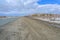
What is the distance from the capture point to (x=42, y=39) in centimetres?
354

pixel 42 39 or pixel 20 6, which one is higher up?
pixel 20 6

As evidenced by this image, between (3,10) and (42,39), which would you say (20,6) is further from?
(42,39)

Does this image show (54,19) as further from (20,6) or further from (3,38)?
(3,38)

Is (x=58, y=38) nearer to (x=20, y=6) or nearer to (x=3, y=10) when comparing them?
(x=20, y=6)

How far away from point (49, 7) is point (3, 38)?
1.14 metres

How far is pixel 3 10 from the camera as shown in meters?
3.60

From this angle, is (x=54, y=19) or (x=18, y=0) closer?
(x=18, y=0)

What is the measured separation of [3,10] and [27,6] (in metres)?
0.51

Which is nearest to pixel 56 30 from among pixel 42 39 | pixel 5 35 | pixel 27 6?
pixel 42 39

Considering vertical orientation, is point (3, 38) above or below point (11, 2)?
below

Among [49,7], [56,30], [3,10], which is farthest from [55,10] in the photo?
[3,10]

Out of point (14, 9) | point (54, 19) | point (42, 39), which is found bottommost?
point (42, 39)

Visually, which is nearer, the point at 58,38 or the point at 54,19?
the point at 58,38

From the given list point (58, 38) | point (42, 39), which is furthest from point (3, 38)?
point (58, 38)
